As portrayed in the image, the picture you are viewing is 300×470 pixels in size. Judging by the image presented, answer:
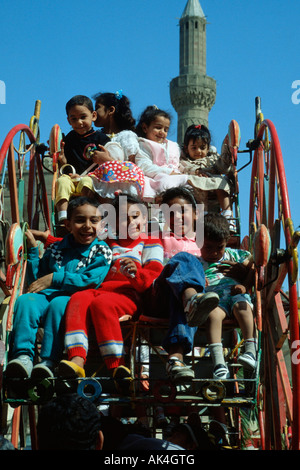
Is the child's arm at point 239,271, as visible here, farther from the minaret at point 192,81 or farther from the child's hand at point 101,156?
the minaret at point 192,81

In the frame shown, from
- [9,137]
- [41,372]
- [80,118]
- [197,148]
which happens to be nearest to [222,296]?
[41,372]

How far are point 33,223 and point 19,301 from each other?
7.85 ft

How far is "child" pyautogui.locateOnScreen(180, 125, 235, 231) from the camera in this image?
7.09 metres

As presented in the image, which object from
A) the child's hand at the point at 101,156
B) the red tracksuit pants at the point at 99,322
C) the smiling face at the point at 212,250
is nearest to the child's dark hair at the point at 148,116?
the child's hand at the point at 101,156

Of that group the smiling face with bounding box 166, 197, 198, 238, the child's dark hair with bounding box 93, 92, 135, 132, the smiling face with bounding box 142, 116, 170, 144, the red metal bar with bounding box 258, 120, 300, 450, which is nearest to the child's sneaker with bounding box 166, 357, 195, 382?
the red metal bar with bounding box 258, 120, 300, 450

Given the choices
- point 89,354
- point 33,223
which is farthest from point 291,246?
point 33,223

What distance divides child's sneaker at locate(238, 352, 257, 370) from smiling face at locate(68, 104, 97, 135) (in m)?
3.47

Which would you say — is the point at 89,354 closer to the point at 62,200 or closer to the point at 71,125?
the point at 62,200

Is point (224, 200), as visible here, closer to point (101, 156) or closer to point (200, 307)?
point (101, 156)

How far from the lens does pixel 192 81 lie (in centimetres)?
7012

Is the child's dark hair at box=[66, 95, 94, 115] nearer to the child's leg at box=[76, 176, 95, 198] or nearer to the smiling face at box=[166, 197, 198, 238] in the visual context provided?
the child's leg at box=[76, 176, 95, 198]

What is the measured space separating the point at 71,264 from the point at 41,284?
278 millimetres

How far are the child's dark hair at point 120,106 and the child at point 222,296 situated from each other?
111 inches

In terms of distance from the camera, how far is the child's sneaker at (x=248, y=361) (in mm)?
4664
